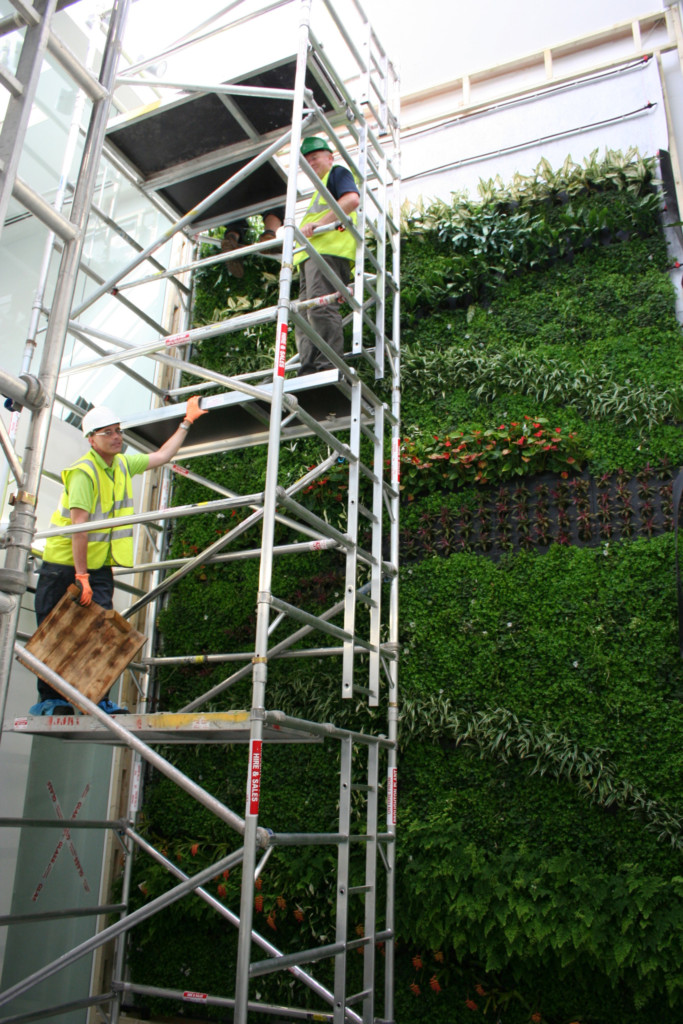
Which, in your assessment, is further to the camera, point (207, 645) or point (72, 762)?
point (207, 645)

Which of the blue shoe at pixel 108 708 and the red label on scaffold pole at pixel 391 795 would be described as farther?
the red label on scaffold pole at pixel 391 795

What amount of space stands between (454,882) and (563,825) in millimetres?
765

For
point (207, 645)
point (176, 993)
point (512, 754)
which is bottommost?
point (176, 993)

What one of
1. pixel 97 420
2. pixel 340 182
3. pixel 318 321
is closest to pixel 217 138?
pixel 340 182

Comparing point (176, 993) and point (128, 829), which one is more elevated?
point (128, 829)

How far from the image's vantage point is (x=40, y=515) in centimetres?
607

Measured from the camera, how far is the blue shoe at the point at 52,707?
4605 millimetres

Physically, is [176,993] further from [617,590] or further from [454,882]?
[617,590]

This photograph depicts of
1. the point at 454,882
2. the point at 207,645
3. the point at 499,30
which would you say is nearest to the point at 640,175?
the point at 499,30

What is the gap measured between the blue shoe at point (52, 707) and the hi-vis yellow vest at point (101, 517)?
805mm

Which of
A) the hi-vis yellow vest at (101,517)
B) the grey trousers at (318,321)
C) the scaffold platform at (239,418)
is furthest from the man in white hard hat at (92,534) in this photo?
the grey trousers at (318,321)

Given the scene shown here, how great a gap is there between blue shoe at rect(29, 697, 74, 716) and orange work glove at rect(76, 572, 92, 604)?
612mm

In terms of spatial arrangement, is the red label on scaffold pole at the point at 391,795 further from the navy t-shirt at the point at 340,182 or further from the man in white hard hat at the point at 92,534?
the navy t-shirt at the point at 340,182

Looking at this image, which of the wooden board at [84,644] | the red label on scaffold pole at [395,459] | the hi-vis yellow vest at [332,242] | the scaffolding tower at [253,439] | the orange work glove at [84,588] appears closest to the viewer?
the scaffolding tower at [253,439]
